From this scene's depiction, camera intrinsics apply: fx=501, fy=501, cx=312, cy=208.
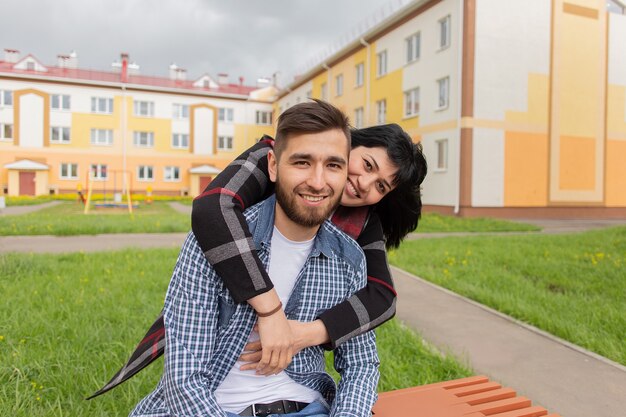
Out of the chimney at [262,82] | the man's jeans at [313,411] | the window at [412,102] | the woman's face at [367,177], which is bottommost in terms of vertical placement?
the man's jeans at [313,411]

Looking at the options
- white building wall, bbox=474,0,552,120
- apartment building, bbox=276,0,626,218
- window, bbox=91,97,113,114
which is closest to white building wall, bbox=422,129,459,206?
apartment building, bbox=276,0,626,218

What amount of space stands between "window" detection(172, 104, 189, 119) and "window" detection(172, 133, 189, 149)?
61.0 inches

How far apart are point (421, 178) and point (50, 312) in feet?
12.3

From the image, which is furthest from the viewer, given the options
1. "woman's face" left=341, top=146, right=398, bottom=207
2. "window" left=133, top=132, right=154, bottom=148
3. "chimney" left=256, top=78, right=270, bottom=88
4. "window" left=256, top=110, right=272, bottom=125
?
"chimney" left=256, top=78, right=270, bottom=88

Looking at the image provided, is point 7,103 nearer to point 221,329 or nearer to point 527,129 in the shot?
point 527,129

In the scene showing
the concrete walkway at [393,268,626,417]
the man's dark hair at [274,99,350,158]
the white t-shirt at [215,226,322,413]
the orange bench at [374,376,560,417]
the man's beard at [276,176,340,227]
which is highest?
the man's dark hair at [274,99,350,158]

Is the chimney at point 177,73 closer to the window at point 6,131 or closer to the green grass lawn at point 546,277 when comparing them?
the window at point 6,131

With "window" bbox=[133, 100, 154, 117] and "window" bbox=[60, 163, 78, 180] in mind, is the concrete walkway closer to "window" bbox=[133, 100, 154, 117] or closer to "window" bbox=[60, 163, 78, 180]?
"window" bbox=[60, 163, 78, 180]

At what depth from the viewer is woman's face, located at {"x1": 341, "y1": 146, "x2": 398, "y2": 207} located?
6.62 ft

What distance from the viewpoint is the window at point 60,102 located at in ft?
131

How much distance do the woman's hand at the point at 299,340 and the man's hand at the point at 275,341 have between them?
0.04 m

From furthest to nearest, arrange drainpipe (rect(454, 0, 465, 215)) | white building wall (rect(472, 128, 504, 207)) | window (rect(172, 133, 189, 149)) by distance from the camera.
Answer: window (rect(172, 133, 189, 149))
white building wall (rect(472, 128, 504, 207))
drainpipe (rect(454, 0, 465, 215))

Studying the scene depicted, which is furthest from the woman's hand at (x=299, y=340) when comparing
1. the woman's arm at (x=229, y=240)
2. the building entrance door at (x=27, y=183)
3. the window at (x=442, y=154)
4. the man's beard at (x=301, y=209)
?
the building entrance door at (x=27, y=183)

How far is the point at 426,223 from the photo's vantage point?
51.1 ft
